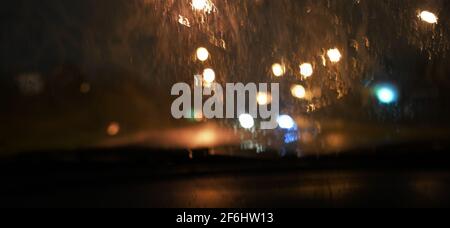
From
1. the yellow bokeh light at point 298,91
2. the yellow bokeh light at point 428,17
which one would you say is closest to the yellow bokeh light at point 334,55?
the yellow bokeh light at point 298,91

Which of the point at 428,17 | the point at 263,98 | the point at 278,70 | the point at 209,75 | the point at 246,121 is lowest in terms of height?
the point at 246,121

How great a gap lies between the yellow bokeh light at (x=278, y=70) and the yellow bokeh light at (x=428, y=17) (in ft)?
7.23

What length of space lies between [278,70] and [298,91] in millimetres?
425

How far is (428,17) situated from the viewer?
10422 mm

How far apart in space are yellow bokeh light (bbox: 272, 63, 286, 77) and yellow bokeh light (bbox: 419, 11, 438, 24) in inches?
86.8

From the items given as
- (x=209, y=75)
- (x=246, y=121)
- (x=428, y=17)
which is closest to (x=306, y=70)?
(x=246, y=121)

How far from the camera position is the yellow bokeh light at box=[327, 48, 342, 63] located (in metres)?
10.3

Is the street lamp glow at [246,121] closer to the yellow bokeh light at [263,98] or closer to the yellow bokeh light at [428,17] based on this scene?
the yellow bokeh light at [263,98]

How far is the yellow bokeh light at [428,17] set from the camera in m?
10.4

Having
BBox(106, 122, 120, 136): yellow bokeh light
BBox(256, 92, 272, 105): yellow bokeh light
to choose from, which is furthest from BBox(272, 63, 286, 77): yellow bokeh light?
BBox(106, 122, 120, 136): yellow bokeh light

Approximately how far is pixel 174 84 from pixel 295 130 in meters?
1.82

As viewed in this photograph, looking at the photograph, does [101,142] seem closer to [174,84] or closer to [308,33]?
[174,84]

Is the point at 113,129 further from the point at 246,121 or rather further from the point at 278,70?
the point at 278,70

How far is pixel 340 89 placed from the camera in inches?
405
